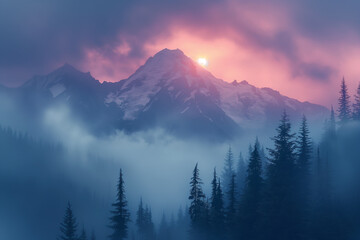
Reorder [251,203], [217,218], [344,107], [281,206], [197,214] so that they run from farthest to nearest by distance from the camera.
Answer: [344,107]
[197,214]
[217,218]
[251,203]
[281,206]

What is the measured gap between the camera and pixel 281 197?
1954 inches

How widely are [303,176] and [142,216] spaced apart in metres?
70.0

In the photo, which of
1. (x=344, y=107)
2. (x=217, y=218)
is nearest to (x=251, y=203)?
(x=217, y=218)

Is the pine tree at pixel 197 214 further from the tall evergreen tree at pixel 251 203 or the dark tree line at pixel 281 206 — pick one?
the tall evergreen tree at pixel 251 203

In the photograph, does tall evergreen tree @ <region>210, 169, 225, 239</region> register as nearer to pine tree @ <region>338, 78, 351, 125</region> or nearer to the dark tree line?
the dark tree line

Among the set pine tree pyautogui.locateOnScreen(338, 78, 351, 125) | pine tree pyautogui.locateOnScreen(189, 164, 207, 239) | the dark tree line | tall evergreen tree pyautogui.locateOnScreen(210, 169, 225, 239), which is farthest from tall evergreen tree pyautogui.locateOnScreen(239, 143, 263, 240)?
pine tree pyautogui.locateOnScreen(338, 78, 351, 125)

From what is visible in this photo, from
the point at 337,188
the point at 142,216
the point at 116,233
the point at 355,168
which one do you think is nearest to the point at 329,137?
the point at 355,168

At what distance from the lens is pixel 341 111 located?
118m

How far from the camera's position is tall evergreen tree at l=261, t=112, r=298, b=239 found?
1930 inches

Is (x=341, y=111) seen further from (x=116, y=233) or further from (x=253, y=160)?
(x=116, y=233)

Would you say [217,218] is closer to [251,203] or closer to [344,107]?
[251,203]

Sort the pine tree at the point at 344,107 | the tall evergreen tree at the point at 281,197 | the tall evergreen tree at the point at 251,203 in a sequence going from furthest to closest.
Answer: the pine tree at the point at 344,107
the tall evergreen tree at the point at 251,203
the tall evergreen tree at the point at 281,197

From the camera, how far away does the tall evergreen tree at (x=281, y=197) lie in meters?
49.0

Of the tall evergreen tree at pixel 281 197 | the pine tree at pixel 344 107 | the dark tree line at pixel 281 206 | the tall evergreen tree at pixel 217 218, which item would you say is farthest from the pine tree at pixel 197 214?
the pine tree at pixel 344 107
